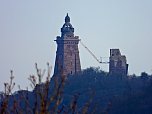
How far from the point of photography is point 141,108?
8706 centimetres

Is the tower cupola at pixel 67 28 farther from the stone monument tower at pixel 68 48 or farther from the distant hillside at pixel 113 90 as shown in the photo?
the distant hillside at pixel 113 90

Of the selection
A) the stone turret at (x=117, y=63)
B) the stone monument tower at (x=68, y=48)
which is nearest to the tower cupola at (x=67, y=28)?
the stone monument tower at (x=68, y=48)

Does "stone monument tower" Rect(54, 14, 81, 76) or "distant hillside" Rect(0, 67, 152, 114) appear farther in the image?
"stone monument tower" Rect(54, 14, 81, 76)

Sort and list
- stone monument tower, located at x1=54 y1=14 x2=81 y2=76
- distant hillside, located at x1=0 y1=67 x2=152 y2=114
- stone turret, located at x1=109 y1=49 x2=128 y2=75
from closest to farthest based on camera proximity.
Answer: distant hillside, located at x1=0 y1=67 x2=152 y2=114
stone turret, located at x1=109 y1=49 x2=128 y2=75
stone monument tower, located at x1=54 y1=14 x2=81 y2=76

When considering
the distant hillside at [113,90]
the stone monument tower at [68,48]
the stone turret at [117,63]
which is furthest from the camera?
the stone monument tower at [68,48]

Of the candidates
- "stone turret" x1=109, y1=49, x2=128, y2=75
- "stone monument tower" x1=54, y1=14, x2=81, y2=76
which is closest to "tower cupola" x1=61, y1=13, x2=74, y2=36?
"stone monument tower" x1=54, y1=14, x2=81, y2=76

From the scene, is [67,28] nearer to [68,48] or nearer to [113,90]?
[68,48]

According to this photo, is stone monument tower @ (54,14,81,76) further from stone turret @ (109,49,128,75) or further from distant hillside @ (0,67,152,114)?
distant hillside @ (0,67,152,114)

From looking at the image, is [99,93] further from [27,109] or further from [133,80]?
[27,109]

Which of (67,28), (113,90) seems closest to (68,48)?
(67,28)

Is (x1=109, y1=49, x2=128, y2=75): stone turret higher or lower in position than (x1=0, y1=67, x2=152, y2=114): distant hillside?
higher

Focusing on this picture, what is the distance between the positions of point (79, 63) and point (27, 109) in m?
121

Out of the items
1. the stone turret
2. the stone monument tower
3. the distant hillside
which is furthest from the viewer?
the stone monument tower

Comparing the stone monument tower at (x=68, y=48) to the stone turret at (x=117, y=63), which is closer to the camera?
the stone turret at (x=117, y=63)
